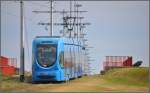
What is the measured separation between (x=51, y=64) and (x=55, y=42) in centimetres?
146

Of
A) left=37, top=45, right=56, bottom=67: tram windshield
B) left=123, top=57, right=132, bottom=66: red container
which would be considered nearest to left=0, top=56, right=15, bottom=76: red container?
left=123, top=57, right=132, bottom=66: red container

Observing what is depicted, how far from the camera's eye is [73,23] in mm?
85938

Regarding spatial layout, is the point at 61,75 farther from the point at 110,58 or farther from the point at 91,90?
the point at 110,58

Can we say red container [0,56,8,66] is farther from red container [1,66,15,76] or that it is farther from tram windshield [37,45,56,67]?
tram windshield [37,45,56,67]

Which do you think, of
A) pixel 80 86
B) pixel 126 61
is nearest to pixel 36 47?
pixel 80 86

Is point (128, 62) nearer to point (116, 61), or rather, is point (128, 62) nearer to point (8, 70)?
point (116, 61)

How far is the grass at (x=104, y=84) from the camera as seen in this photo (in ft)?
119

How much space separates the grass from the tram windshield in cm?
163

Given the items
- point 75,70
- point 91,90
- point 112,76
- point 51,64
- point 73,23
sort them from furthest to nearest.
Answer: point 73,23 → point 75,70 → point 112,76 → point 51,64 → point 91,90

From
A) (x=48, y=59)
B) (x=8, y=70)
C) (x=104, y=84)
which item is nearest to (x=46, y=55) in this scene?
(x=48, y=59)

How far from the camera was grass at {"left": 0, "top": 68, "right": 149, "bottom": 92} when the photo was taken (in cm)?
3612

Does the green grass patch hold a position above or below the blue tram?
below

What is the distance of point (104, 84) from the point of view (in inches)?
1572

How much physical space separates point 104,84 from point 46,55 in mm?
4572
